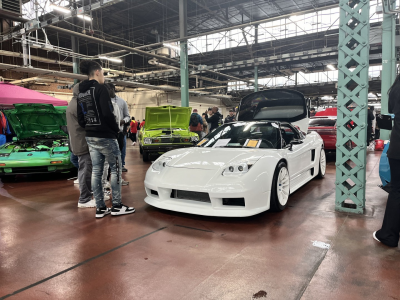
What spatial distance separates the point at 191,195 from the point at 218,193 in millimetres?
378

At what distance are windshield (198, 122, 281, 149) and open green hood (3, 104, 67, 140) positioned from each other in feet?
12.3

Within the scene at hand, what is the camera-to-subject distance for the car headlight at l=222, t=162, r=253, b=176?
3063mm

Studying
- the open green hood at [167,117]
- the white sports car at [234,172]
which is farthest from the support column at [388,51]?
the white sports car at [234,172]

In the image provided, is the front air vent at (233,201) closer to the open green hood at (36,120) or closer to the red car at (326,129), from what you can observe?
the open green hood at (36,120)

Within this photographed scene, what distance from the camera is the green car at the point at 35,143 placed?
17.5 ft

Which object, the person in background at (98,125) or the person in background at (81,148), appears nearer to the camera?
the person in background at (98,125)

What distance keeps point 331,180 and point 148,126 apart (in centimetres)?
476

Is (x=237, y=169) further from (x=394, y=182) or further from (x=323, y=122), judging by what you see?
(x=323, y=122)

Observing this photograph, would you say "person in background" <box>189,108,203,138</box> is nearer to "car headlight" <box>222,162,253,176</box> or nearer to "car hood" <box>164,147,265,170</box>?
"car hood" <box>164,147,265,170</box>

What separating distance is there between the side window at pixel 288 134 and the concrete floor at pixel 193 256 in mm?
924

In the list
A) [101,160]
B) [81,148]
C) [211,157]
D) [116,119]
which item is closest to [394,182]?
[211,157]

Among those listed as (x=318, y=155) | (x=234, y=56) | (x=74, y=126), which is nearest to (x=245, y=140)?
(x=318, y=155)

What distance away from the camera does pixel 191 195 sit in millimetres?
3166

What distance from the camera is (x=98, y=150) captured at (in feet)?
10.7
